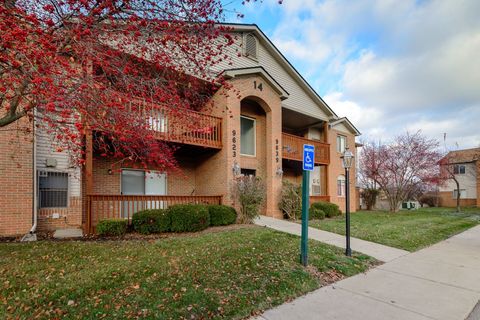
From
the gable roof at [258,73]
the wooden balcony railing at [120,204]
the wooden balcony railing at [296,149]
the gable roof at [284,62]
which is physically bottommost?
the wooden balcony railing at [120,204]

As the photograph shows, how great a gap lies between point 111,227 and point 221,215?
148 inches

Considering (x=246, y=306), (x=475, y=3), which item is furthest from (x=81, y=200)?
(x=475, y=3)

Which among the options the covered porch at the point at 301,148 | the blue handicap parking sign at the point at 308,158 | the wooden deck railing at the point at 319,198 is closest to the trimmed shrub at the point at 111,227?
the blue handicap parking sign at the point at 308,158

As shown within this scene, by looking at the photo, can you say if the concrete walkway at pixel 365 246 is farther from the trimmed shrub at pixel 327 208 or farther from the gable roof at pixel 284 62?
the gable roof at pixel 284 62

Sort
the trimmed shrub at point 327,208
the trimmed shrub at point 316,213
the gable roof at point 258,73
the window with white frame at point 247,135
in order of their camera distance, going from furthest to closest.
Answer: the trimmed shrub at point 327,208 → the window with white frame at point 247,135 → the trimmed shrub at point 316,213 → the gable roof at point 258,73

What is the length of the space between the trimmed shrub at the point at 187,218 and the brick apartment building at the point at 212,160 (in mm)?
1325

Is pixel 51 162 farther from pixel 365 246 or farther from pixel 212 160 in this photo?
pixel 365 246

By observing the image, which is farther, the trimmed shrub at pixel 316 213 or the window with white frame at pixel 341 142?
the window with white frame at pixel 341 142

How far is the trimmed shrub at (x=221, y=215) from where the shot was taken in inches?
389

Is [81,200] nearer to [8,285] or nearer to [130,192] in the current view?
[130,192]

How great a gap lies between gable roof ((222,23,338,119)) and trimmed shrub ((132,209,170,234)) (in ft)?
30.8

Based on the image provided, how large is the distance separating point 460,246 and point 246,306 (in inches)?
337

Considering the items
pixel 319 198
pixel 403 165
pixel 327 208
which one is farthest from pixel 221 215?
pixel 403 165

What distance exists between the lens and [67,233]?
320 inches
